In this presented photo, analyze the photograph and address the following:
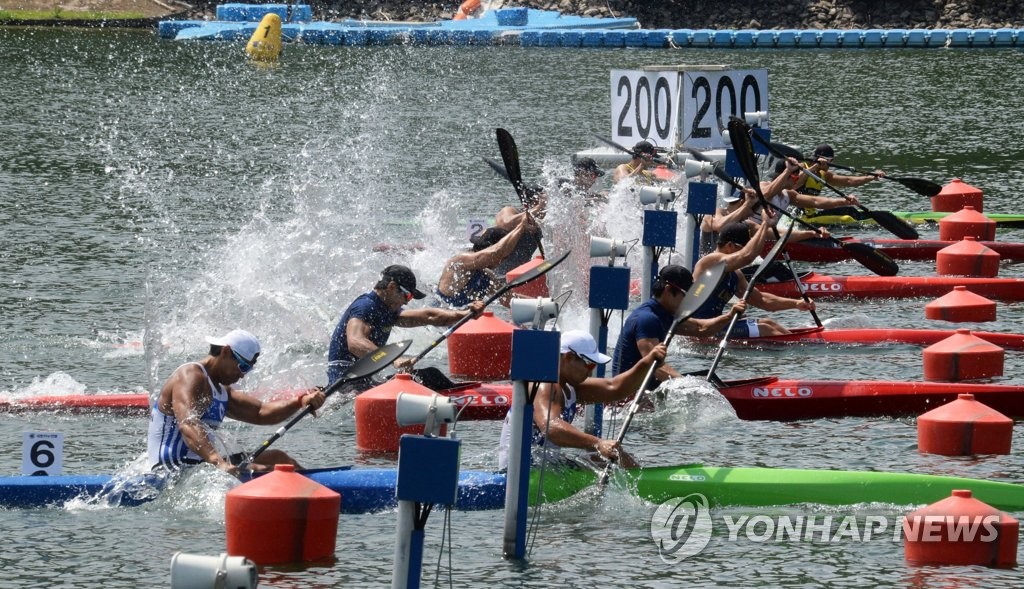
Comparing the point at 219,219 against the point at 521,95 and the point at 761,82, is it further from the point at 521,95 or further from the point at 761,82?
the point at 521,95

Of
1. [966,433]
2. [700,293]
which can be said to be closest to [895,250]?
[966,433]

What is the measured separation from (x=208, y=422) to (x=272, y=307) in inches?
245

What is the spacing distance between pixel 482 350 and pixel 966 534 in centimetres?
562

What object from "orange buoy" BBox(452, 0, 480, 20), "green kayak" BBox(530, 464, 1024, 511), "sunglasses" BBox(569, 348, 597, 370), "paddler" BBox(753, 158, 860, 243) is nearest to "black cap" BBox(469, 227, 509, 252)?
"paddler" BBox(753, 158, 860, 243)

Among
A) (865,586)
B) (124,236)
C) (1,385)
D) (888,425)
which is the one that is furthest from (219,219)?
(865,586)

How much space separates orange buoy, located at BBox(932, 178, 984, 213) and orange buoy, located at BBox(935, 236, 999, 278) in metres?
3.87

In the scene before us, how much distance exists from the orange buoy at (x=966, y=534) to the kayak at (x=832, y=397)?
355 centimetres

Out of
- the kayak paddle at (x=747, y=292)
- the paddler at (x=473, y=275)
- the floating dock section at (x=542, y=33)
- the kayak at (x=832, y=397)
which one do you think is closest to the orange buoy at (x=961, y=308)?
the kayak paddle at (x=747, y=292)

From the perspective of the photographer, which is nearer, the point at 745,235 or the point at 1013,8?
the point at 745,235

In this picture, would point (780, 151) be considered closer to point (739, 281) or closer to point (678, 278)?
point (739, 281)

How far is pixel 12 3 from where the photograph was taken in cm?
5838

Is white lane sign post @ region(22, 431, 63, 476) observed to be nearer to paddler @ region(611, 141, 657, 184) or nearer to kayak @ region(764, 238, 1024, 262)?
paddler @ region(611, 141, 657, 184)

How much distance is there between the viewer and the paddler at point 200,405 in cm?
934

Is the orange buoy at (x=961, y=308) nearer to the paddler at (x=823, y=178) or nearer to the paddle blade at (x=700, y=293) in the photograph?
the paddler at (x=823, y=178)
